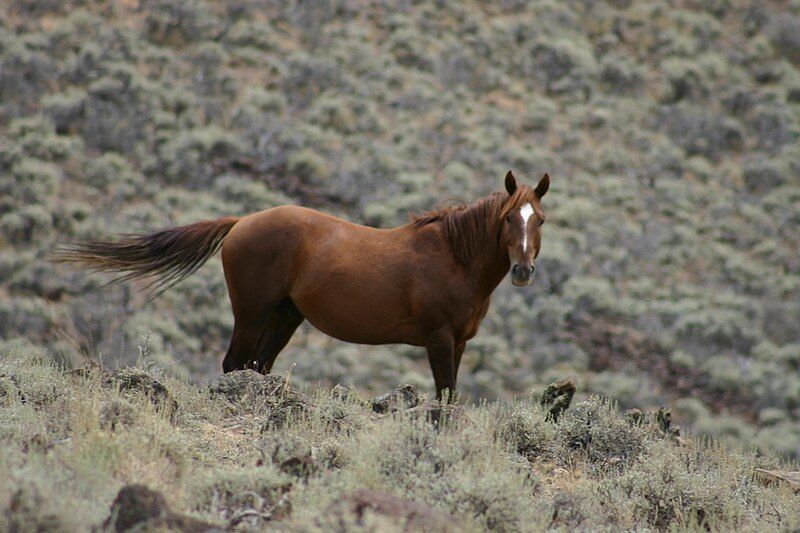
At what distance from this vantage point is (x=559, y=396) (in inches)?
317

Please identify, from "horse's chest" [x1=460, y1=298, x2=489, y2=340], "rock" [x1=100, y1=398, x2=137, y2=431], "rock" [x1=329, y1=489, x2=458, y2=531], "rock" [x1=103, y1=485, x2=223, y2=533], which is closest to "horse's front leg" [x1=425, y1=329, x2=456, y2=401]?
"horse's chest" [x1=460, y1=298, x2=489, y2=340]

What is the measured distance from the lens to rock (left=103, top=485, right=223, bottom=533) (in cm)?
440

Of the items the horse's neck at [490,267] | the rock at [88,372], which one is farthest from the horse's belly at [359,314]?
the rock at [88,372]

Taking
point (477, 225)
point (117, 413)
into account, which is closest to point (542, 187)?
point (477, 225)

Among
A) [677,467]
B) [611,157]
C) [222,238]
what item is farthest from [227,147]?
[677,467]

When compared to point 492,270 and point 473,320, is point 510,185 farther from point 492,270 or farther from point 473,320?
point 473,320

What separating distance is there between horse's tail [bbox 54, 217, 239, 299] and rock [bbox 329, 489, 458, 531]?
4.42 m

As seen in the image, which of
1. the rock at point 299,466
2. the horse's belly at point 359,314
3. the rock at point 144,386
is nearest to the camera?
the rock at point 299,466

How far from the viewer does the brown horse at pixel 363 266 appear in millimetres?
7547

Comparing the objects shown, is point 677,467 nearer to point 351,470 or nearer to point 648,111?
point 351,470

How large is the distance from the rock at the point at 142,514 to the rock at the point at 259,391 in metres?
2.41

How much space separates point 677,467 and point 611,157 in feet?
55.5

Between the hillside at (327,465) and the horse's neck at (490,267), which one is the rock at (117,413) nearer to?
the hillside at (327,465)

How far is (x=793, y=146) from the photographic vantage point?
2367 centimetres
